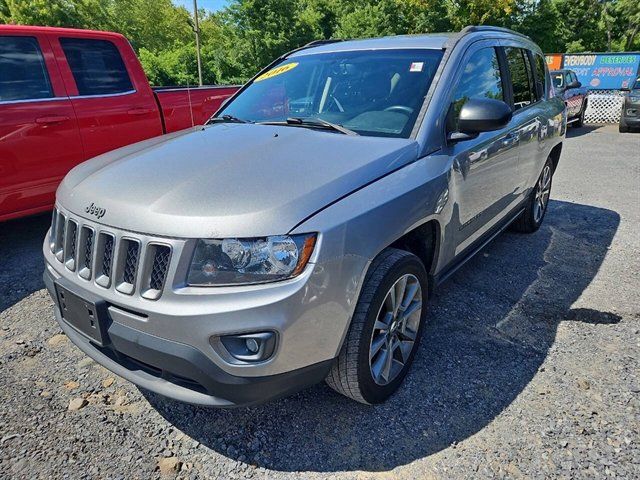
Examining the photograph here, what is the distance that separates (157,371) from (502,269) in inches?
124

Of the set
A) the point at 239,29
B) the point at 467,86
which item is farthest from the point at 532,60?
the point at 239,29

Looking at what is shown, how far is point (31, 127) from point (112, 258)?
2.96m

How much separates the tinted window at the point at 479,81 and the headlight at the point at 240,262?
1.46m

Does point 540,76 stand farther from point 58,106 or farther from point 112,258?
point 58,106

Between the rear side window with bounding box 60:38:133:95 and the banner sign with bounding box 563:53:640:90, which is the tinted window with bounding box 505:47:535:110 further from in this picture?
the banner sign with bounding box 563:53:640:90

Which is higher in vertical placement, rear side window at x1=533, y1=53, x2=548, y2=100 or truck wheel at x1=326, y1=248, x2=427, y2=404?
rear side window at x1=533, y1=53, x2=548, y2=100

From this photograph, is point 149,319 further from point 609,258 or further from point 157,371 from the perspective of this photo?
point 609,258

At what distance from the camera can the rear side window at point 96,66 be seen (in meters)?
4.57

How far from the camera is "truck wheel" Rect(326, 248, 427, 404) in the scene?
212 centimetres

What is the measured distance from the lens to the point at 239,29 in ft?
107

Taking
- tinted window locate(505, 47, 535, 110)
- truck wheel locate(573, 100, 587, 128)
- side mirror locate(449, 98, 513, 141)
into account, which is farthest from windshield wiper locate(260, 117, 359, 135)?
truck wheel locate(573, 100, 587, 128)

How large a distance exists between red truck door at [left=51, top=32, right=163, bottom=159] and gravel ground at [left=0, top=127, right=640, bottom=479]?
173cm

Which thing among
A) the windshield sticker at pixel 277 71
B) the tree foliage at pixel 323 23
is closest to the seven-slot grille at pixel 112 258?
the windshield sticker at pixel 277 71

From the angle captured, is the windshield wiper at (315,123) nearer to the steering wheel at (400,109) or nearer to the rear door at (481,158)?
the steering wheel at (400,109)
